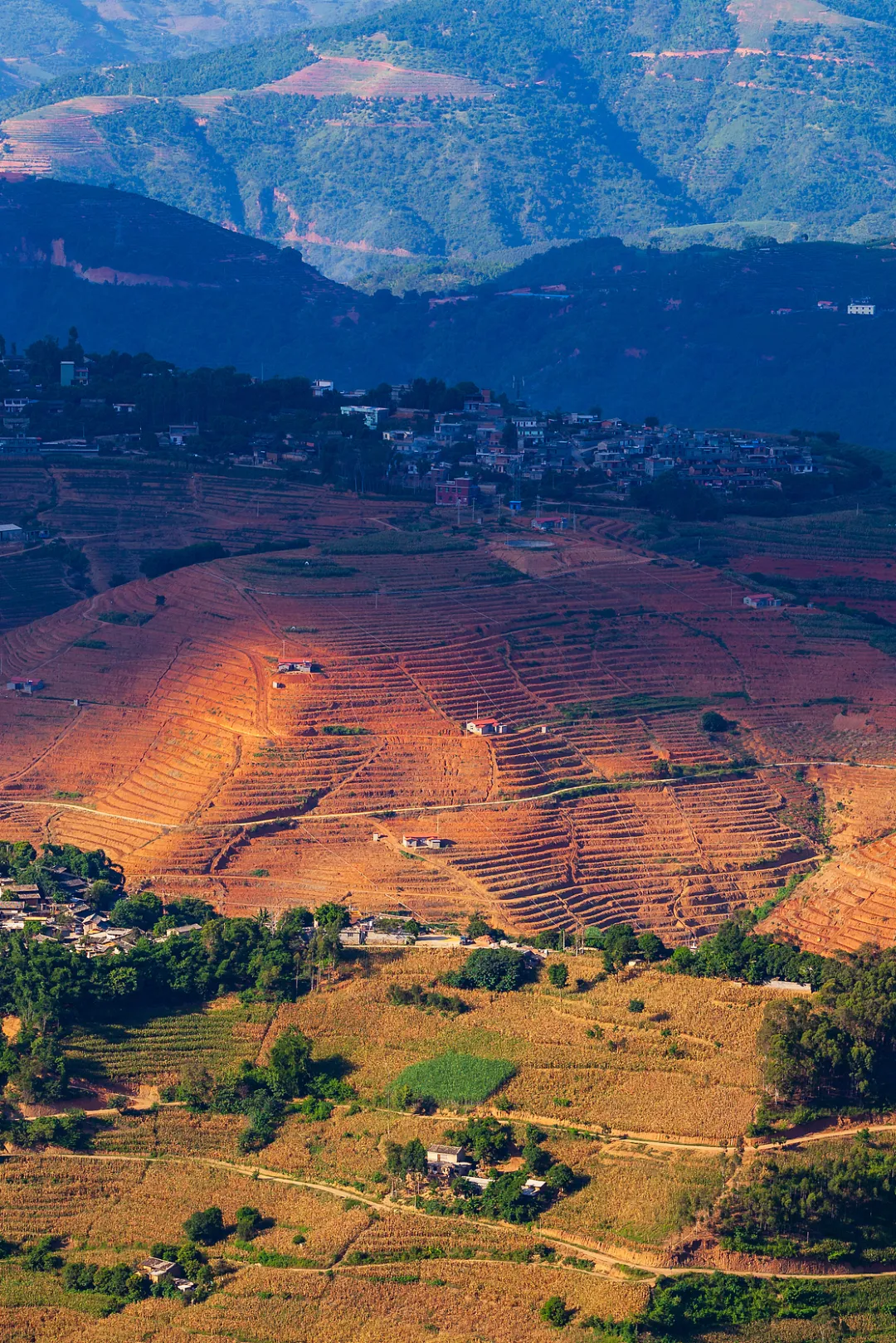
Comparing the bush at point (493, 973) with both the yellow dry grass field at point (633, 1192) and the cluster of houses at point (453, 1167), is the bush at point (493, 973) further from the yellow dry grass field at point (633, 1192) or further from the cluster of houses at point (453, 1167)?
the yellow dry grass field at point (633, 1192)

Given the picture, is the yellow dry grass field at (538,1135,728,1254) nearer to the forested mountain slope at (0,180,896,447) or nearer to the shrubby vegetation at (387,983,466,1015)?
the shrubby vegetation at (387,983,466,1015)

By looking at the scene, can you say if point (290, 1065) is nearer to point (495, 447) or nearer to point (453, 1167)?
point (453, 1167)

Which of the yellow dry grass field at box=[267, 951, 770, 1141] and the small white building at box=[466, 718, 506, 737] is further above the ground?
the small white building at box=[466, 718, 506, 737]

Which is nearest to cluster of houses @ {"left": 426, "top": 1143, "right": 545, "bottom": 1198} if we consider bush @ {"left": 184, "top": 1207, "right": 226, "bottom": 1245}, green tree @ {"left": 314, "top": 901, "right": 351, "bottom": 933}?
bush @ {"left": 184, "top": 1207, "right": 226, "bottom": 1245}

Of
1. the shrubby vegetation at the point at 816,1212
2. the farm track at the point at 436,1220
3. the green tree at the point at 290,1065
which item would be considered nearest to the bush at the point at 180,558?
the green tree at the point at 290,1065

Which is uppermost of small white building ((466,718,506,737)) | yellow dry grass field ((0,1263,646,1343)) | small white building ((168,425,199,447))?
small white building ((168,425,199,447))

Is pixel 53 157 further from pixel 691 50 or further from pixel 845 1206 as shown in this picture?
pixel 845 1206

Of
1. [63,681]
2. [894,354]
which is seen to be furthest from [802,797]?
[894,354]

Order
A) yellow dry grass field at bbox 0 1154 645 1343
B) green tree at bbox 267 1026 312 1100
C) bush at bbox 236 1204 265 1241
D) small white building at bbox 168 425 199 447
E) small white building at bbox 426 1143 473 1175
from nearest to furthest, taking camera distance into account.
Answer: yellow dry grass field at bbox 0 1154 645 1343 → bush at bbox 236 1204 265 1241 → small white building at bbox 426 1143 473 1175 → green tree at bbox 267 1026 312 1100 → small white building at bbox 168 425 199 447
